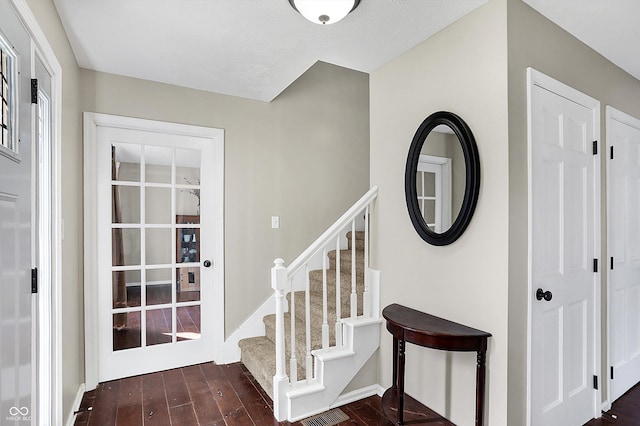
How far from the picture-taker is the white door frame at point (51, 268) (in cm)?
173

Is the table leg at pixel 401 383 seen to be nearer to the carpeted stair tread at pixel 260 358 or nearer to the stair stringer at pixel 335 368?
the stair stringer at pixel 335 368

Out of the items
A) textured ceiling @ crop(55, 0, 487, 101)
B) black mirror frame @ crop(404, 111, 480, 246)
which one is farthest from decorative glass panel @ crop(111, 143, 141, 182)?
black mirror frame @ crop(404, 111, 480, 246)

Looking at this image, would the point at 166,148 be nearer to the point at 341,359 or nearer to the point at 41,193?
the point at 41,193

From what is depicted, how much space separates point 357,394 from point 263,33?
254 cm

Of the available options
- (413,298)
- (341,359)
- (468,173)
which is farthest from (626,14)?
(341,359)

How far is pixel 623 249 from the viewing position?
2.52 metres

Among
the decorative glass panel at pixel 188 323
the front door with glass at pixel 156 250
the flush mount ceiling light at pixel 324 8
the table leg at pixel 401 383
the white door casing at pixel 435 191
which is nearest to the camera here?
the flush mount ceiling light at pixel 324 8

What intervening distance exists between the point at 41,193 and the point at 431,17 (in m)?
2.33

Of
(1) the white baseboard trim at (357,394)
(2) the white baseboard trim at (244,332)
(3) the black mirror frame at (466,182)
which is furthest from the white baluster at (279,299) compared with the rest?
(2) the white baseboard trim at (244,332)

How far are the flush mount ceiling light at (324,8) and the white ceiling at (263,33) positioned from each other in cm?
12

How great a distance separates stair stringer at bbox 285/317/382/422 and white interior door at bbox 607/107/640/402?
5.52ft

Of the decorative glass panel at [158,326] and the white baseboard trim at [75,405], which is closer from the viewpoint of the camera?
the white baseboard trim at [75,405]

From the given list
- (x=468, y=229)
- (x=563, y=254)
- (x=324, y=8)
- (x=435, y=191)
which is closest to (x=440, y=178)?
(x=435, y=191)

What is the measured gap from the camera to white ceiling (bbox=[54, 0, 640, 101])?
1.84m
